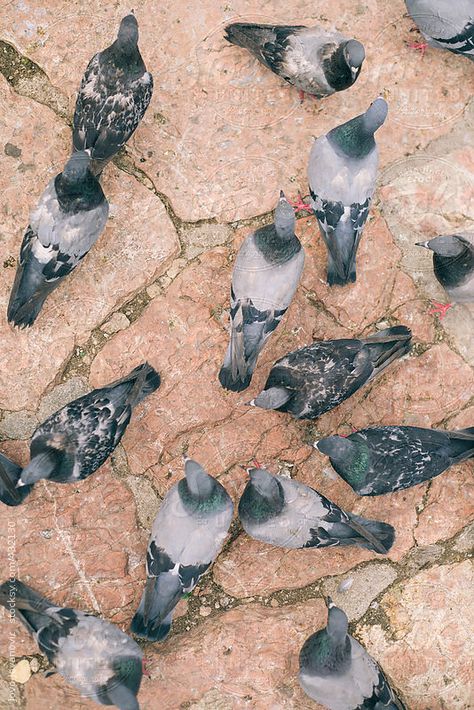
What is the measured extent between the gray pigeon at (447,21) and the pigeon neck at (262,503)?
374 cm

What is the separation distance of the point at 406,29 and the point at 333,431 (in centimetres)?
335

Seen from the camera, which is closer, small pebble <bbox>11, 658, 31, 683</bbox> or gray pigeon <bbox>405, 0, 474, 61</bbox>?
small pebble <bbox>11, 658, 31, 683</bbox>

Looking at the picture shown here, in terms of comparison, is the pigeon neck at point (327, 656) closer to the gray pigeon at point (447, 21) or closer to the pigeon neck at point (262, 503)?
the pigeon neck at point (262, 503)

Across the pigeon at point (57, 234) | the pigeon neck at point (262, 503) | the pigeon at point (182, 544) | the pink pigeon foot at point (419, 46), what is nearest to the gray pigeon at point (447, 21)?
the pink pigeon foot at point (419, 46)

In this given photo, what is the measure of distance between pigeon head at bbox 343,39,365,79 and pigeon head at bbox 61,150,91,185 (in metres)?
2.08

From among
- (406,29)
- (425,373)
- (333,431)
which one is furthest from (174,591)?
(406,29)

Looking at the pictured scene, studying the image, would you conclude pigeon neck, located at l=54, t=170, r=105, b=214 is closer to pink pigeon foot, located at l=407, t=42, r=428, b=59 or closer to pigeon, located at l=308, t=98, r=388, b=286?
pigeon, located at l=308, t=98, r=388, b=286

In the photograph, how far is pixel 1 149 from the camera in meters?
6.70

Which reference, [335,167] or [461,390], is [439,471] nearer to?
[461,390]

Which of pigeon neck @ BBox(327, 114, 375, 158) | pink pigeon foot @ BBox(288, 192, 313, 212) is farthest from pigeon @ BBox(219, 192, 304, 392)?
pigeon neck @ BBox(327, 114, 375, 158)

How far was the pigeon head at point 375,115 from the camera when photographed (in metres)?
6.36

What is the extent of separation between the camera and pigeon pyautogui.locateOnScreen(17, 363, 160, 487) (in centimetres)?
612

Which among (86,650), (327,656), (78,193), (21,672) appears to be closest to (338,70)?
(78,193)

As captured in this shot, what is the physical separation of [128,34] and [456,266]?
9.81 feet
